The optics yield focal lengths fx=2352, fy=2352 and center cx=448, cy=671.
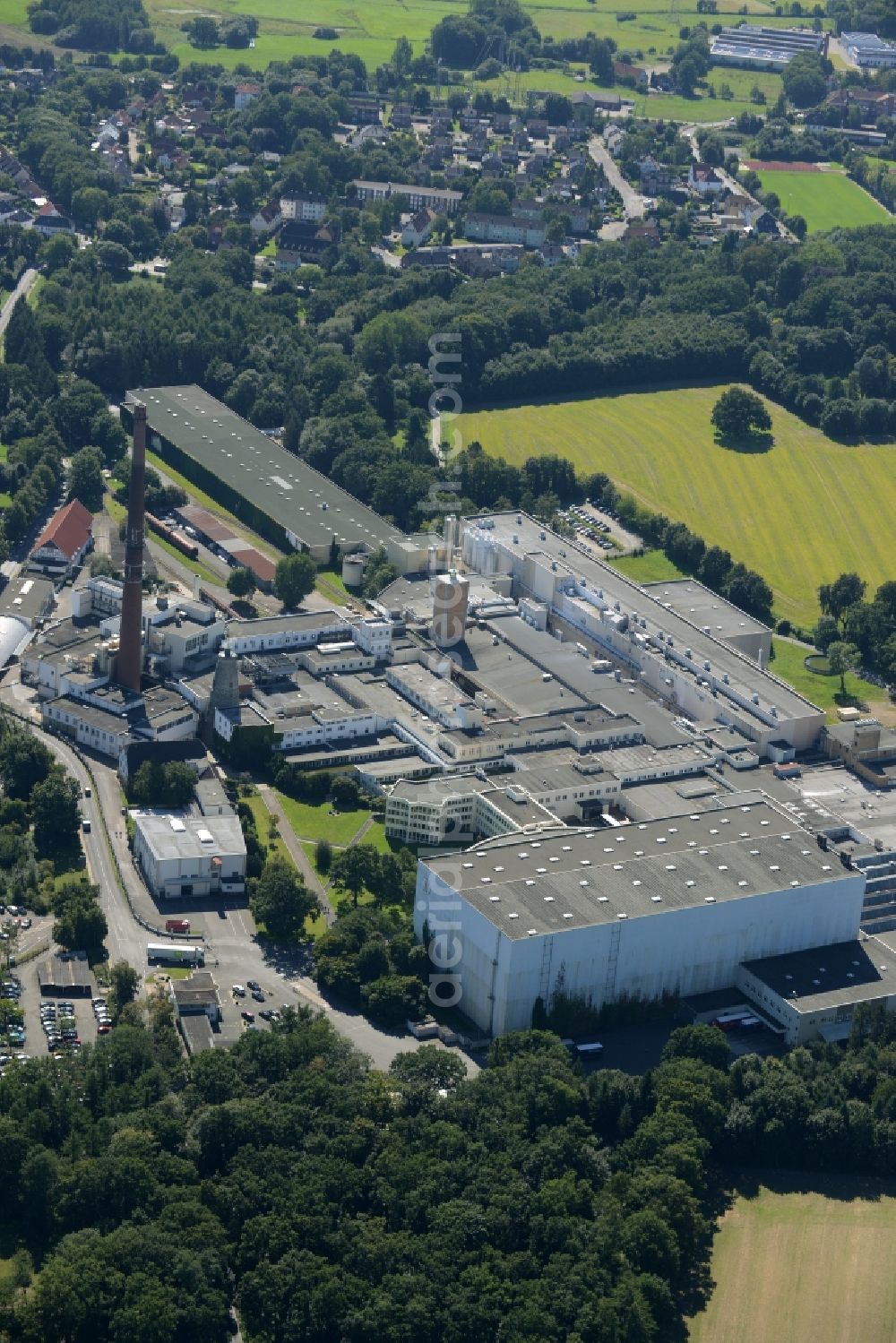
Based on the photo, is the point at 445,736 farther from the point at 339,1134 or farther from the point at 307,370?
the point at 307,370

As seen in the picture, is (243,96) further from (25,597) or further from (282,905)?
(282,905)

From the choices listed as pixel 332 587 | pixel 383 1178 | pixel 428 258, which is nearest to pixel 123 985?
pixel 383 1178

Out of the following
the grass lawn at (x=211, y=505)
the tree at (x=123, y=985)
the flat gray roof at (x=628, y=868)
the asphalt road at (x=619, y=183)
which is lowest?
the asphalt road at (x=619, y=183)

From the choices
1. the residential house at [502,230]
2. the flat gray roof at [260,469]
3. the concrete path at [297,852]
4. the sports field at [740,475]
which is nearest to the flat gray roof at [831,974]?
the concrete path at [297,852]

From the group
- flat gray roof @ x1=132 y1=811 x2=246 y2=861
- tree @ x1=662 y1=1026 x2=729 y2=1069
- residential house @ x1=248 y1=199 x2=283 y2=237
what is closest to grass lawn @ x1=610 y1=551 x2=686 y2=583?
flat gray roof @ x1=132 y1=811 x2=246 y2=861

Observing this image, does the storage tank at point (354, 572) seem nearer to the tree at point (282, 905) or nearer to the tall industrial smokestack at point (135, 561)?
the tall industrial smokestack at point (135, 561)

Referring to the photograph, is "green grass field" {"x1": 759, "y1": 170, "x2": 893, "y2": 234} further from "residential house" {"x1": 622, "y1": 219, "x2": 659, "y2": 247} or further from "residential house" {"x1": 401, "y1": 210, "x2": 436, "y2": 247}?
"residential house" {"x1": 401, "y1": 210, "x2": 436, "y2": 247}
